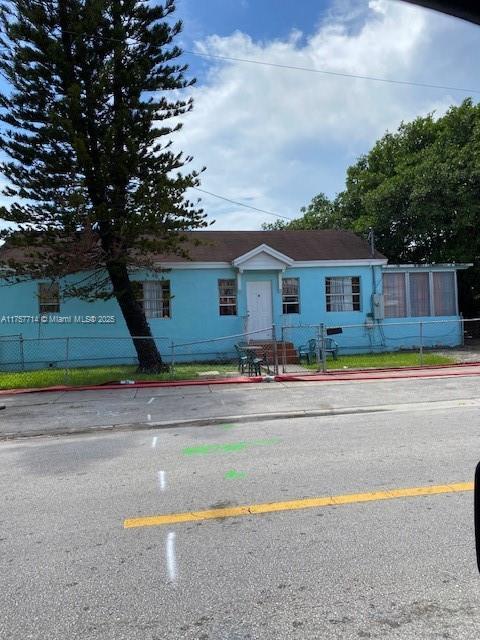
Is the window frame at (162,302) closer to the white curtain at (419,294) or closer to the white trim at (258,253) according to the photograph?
the white trim at (258,253)

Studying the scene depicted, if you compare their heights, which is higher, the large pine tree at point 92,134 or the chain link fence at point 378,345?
the large pine tree at point 92,134

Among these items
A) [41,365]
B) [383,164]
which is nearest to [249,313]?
[41,365]

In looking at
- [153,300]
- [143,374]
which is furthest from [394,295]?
[143,374]

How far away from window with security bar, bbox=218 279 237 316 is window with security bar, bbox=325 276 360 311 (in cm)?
362

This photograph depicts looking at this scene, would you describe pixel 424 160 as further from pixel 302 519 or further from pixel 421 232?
pixel 302 519

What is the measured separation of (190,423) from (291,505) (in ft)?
14.4

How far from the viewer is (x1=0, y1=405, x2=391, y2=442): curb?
8.46m

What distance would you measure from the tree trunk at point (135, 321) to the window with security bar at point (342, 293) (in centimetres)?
775

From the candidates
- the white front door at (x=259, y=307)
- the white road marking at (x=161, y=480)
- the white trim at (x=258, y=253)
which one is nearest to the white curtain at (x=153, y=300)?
the white trim at (x=258, y=253)

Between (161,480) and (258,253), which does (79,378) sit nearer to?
(258,253)

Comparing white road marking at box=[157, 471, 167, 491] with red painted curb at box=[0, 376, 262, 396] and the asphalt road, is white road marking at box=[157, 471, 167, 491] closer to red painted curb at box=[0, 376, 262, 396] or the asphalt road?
the asphalt road

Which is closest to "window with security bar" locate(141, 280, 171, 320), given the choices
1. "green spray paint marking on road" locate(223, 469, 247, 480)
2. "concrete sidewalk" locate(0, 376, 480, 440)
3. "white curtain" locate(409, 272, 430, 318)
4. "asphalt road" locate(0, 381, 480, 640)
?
"concrete sidewalk" locate(0, 376, 480, 440)

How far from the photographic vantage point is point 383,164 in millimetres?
28469

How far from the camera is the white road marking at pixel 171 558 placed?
11.3ft
